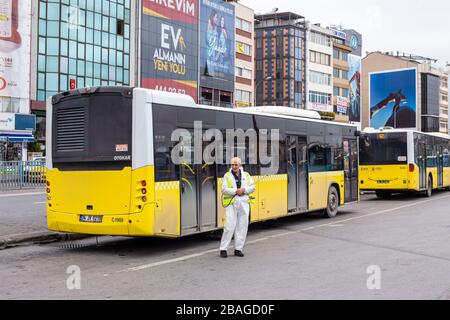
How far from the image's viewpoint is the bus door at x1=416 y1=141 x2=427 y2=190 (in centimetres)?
2423

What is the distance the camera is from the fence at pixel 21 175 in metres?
27.5

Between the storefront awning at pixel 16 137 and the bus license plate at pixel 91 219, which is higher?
the storefront awning at pixel 16 137

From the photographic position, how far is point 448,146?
29.5 meters

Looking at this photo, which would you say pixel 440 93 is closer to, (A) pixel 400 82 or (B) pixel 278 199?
(A) pixel 400 82

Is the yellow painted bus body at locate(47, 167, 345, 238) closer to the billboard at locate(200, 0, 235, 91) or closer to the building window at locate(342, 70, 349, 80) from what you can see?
the billboard at locate(200, 0, 235, 91)

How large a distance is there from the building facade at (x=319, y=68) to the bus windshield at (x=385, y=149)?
237 feet

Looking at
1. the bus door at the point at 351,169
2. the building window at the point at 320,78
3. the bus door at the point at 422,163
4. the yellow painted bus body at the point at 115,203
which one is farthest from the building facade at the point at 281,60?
the yellow painted bus body at the point at 115,203

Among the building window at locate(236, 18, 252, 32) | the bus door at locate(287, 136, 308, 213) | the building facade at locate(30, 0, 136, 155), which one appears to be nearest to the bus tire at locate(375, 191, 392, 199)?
the bus door at locate(287, 136, 308, 213)

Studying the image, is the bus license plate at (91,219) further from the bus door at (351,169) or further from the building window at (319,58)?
the building window at (319,58)

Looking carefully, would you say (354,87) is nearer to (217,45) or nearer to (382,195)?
(217,45)

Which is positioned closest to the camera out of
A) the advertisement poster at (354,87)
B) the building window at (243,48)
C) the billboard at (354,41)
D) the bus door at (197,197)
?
the bus door at (197,197)

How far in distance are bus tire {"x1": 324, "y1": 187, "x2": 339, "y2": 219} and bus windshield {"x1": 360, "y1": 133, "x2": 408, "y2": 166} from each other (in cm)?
687

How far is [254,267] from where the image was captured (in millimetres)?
8875
